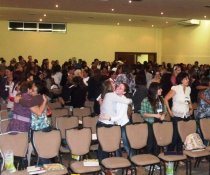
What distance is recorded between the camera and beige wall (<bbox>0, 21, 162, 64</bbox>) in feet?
61.2

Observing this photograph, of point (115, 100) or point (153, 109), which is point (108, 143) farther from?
point (153, 109)

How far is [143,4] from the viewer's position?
38.4ft

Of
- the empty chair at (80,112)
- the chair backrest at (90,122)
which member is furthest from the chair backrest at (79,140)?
the empty chair at (80,112)

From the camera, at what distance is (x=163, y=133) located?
5906mm

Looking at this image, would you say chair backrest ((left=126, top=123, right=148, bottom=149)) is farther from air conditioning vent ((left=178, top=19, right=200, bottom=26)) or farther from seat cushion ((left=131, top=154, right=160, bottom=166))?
air conditioning vent ((left=178, top=19, right=200, bottom=26))

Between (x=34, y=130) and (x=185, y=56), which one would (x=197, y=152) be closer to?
(x=34, y=130)

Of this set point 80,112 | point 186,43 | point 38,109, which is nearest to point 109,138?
point 38,109

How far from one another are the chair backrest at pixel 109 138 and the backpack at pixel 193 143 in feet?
3.70

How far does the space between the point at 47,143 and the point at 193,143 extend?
2.32 m

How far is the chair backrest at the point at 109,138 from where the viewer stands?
552cm

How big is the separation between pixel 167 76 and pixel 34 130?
4500mm

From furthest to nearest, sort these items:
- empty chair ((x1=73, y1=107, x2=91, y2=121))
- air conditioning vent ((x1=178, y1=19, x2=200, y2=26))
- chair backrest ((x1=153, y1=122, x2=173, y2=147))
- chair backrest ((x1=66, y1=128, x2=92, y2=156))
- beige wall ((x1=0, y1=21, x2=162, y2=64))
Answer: beige wall ((x1=0, y1=21, x2=162, y2=64)) < air conditioning vent ((x1=178, y1=19, x2=200, y2=26)) < empty chair ((x1=73, y1=107, x2=91, y2=121)) < chair backrest ((x1=153, y1=122, x2=173, y2=147)) < chair backrest ((x1=66, y1=128, x2=92, y2=156))

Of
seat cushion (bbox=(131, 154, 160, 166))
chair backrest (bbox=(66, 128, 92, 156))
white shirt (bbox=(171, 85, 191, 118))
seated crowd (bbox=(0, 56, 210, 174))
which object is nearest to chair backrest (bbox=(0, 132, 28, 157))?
seated crowd (bbox=(0, 56, 210, 174))

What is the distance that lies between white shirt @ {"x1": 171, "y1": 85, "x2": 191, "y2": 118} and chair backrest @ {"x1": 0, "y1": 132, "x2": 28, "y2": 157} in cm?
273
